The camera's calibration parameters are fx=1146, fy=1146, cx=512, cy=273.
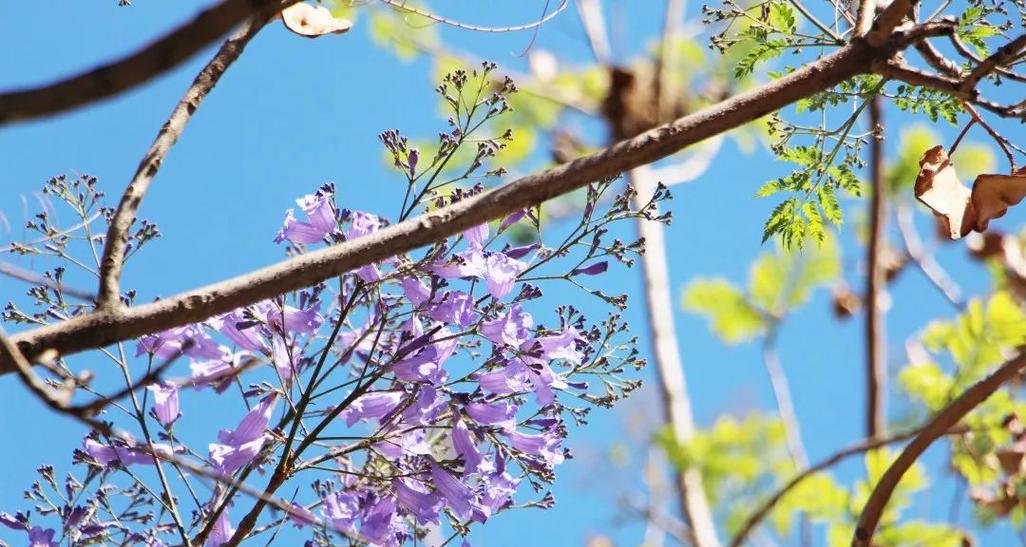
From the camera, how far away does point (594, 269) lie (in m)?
1.15

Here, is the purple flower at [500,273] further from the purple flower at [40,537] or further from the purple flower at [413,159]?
Result: the purple flower at [40,537]

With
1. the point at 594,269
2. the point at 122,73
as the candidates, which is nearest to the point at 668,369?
the point at 594,269

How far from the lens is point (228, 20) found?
1.61 ft

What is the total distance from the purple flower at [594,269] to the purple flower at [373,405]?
22 cm

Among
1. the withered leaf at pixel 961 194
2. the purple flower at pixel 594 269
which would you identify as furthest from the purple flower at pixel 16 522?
the withered leaf at pixel 961 194

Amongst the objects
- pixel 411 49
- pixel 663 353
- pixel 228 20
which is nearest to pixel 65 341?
pixel 228 20

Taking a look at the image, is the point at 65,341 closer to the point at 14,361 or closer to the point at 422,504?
the point at 14,361

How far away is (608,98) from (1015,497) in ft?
7.86

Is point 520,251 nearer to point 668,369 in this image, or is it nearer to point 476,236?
point 476,236

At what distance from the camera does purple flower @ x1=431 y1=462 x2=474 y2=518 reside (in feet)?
3.67

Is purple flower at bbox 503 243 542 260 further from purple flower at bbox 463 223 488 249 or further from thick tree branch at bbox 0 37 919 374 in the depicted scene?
thick tree branch at bbox 0 37 919 374

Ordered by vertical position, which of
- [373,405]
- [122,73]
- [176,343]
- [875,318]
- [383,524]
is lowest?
[122,73]

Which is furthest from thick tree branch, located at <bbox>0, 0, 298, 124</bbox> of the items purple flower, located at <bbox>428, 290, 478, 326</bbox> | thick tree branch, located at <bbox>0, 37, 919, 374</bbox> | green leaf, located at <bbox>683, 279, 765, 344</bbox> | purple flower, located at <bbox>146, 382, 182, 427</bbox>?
green leaf, located at <bbox>683, 279, 765, 344</bbox>

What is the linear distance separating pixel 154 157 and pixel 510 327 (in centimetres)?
37
